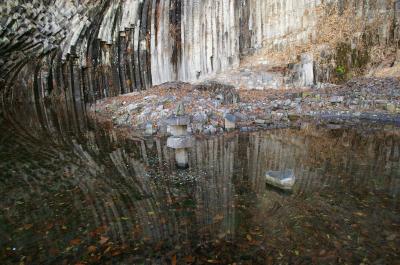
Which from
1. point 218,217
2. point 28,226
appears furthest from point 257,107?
point 28,226

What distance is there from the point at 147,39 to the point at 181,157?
41.0 feet

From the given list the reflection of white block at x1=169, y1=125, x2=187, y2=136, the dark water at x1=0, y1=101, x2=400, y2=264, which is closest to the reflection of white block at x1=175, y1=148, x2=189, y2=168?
the dark water at x1=0, y1=101, x2=400, y2=264

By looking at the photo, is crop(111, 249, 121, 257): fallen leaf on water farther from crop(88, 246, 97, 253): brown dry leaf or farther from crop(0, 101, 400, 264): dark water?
crop(88, 246, 97, 253): brown dry leaf

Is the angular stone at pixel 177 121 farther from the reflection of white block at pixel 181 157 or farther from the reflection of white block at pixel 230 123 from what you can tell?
the reflection of white block at pixel 230 123

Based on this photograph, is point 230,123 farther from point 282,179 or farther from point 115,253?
point 115,253

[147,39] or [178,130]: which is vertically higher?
[147,39]

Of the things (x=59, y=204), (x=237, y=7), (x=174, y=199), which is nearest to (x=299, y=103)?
(x=237, y=7)

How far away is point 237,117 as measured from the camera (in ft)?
42.2

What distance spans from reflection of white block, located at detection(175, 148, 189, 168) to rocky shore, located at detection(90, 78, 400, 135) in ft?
11.8

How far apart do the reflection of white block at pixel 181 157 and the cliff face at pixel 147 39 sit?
37.5 feet

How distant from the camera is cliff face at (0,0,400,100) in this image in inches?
682

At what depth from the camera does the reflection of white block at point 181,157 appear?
7981 mm

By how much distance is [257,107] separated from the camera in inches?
554

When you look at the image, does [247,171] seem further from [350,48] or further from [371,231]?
[350,48]
